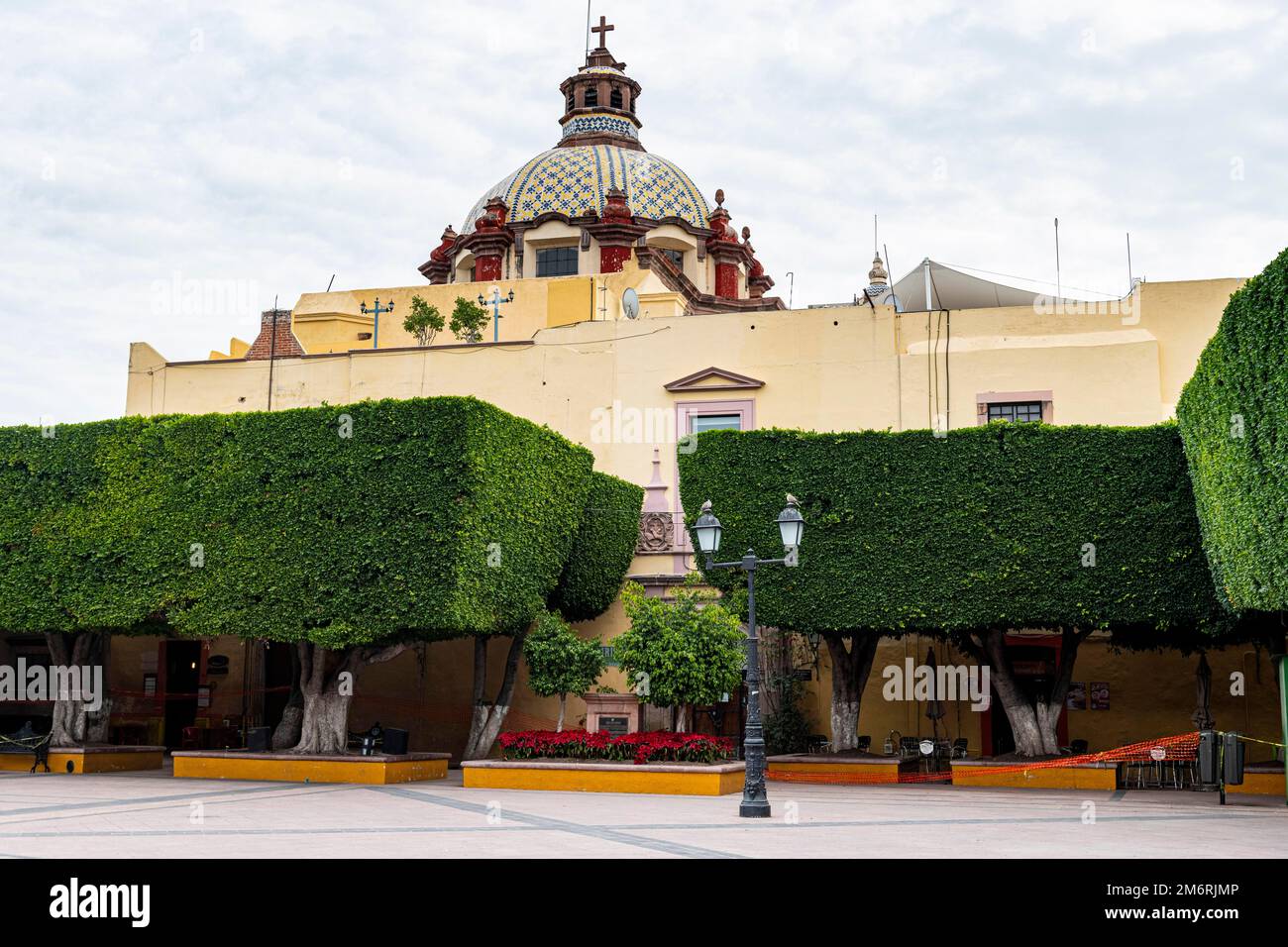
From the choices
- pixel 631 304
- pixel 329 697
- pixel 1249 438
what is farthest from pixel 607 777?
pixel 631 304

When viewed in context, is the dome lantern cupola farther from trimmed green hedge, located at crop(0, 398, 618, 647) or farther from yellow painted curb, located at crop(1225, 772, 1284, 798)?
yellow painted curb, located at crop(1225, 772, 1284, 798)

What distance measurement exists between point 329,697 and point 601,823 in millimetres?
10763

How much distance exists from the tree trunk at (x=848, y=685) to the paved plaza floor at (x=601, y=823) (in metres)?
3.11

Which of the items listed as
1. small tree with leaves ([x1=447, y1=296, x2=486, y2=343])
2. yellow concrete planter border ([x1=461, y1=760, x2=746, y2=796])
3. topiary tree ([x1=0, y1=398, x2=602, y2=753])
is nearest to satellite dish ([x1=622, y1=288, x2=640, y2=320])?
small tree with leaves ([x1=447, y1=296, x2=486, y2=343])

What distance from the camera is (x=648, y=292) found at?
1431 inches

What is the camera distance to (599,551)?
29.0 meters

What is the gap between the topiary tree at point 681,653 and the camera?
911 inches

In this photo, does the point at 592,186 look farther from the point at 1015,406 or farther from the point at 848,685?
the point at 848,685

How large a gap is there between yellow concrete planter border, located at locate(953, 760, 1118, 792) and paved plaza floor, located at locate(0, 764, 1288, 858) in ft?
3.03

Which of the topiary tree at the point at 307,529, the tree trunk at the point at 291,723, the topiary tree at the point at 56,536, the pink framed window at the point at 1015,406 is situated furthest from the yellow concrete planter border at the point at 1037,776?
the topiary tree at the point at 56,536

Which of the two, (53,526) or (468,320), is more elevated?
(468,320)

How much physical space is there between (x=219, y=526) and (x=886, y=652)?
1462 centimetres

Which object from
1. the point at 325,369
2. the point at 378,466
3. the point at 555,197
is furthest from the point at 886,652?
the point at 555,197
